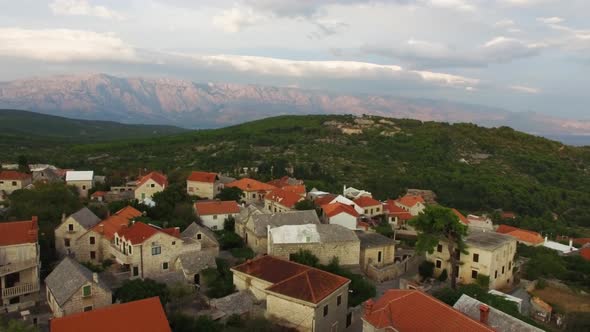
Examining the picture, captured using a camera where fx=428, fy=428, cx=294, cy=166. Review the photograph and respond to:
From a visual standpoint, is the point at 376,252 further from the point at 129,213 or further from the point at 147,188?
the point at 147,188

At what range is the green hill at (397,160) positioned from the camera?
7644cm

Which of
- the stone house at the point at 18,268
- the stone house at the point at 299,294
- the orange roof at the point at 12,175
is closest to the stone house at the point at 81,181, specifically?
the orange roof at the point at 12,175

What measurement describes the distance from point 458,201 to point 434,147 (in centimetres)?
3632

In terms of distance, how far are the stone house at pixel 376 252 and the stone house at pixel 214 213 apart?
573 inches

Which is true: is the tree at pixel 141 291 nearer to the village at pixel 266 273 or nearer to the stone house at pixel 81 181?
the village at pixel 266 273

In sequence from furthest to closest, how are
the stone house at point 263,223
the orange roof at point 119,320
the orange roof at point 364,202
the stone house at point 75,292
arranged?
the orange roof at point 364,202, the stone house at point 263,223, the stone house at point 75,292, the orange roof at point 119,320

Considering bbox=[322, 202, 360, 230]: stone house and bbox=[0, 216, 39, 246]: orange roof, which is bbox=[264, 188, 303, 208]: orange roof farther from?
bbox=[0, 216, 39, 246]: orange roof

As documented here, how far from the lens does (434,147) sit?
10969 cm

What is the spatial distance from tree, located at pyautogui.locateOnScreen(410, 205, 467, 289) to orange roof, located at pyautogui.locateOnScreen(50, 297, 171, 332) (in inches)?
805

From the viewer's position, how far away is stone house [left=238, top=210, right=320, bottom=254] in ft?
118

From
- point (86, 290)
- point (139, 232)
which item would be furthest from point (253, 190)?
point (86, 290)

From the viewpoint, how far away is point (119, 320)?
19.4 meters

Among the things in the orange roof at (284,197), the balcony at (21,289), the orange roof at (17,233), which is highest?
the orange roof at (17,233)

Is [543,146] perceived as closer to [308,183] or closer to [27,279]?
[308,183]
